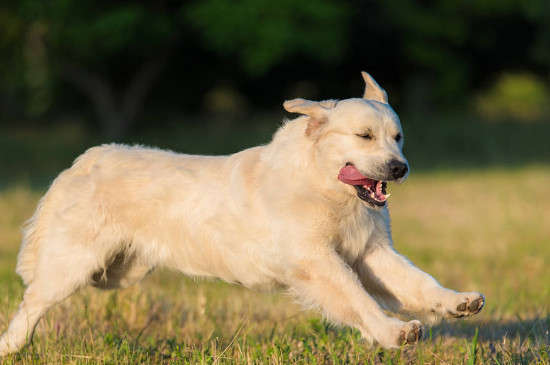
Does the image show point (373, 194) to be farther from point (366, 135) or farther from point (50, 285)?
point (50, 285)

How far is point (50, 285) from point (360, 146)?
2.26m

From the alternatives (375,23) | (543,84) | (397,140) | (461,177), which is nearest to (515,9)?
(375,23)

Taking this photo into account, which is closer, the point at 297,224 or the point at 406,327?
the point at 406,327

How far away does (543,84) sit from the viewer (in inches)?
1283

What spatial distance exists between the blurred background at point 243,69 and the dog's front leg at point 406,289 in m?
14.1

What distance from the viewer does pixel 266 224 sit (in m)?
4.56

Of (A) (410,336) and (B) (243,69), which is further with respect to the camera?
(B) (243,69)

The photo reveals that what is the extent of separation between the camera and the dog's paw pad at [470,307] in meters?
4.16

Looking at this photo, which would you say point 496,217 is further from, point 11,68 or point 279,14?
point 11,68

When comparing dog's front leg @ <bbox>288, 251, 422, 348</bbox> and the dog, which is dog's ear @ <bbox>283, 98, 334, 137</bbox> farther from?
dog's front leg @ <bbox>288, 251, 422, 348</bbox>

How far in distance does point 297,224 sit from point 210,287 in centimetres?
376

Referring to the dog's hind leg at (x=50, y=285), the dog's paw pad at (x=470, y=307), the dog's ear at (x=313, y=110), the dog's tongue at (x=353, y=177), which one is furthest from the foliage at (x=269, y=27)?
the dog's paw pad at (x=470, y=307)

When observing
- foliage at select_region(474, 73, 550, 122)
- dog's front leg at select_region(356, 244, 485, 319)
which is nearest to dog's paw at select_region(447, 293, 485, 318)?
dog's front leg at select_region(356, 244, 485, 319)

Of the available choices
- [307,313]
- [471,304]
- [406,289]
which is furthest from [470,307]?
[307,313]
